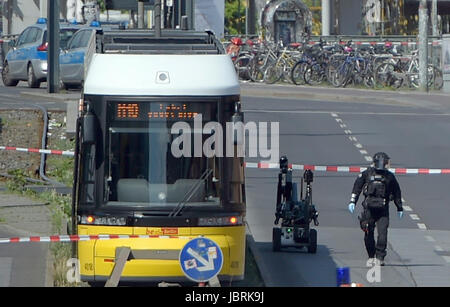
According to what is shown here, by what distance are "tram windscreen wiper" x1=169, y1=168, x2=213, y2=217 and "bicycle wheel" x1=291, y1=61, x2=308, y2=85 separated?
1157 inches

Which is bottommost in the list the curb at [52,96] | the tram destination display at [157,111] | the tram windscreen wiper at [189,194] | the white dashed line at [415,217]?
the white dashed line at [415,217]

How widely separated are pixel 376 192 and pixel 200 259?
4.37 meters

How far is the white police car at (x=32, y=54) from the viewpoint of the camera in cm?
3381

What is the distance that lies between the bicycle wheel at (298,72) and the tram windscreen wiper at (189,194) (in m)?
29.4

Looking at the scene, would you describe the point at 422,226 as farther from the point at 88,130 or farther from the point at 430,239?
the point at 88,130

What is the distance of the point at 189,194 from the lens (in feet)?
37.0

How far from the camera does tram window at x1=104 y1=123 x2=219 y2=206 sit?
36.9ft

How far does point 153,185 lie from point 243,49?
109 ft

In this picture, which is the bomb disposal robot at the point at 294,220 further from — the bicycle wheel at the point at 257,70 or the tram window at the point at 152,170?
the bicycle wheel at the point at 257,70

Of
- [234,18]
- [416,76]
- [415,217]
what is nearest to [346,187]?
[415,217]

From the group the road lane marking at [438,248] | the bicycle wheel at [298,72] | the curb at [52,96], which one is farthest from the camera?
the bicycle wheel at [298,72]

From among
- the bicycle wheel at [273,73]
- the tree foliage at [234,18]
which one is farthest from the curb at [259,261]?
the tree foliage at [234,18]

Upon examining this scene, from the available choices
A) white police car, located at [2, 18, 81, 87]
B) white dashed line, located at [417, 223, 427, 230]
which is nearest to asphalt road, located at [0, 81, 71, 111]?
white police car, located at [2, 18, 81, 87]
